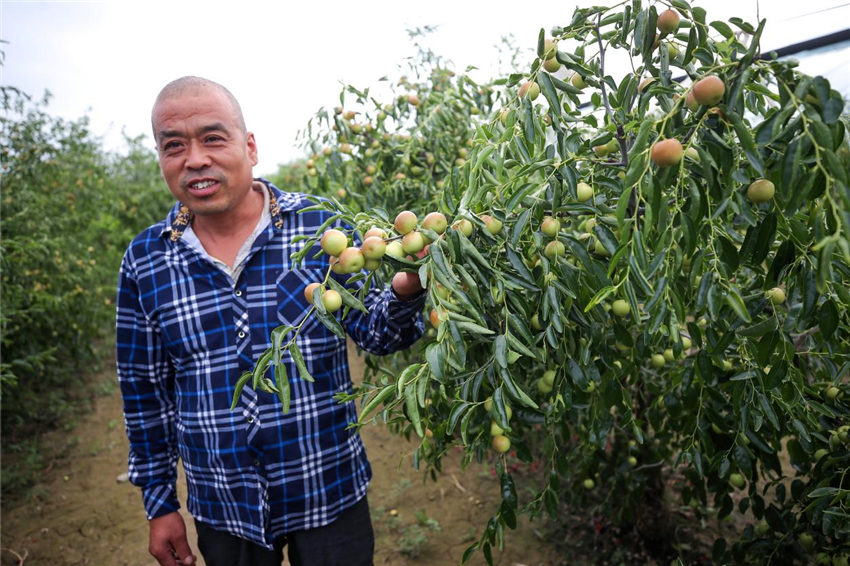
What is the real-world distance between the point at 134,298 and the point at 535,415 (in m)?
1.18

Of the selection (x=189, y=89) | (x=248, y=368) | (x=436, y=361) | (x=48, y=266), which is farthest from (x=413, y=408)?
(x=48, y=266)

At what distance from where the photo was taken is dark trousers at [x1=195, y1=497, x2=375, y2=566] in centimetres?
161

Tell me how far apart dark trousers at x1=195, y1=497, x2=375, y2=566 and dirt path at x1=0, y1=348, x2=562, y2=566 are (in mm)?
972

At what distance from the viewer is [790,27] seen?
2432 millimetres

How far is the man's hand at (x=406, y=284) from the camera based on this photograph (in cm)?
118

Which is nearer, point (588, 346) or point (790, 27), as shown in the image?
point (588, 346)

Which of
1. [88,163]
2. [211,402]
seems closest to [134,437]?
[211,402]

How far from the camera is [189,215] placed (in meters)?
1.70

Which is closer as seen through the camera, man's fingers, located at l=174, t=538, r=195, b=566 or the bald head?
the bald head

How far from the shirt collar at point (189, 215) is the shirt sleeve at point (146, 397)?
0.54 ft

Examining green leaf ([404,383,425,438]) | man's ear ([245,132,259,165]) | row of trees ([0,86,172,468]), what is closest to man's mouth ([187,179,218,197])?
man's ear ([245,132,259,165])

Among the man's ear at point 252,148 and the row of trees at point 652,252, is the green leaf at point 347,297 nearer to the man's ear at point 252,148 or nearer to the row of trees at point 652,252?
the row of trees at point 652,252

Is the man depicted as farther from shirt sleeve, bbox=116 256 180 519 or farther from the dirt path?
the dirt path

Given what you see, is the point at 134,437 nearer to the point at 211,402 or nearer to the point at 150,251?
the point at 211,402
